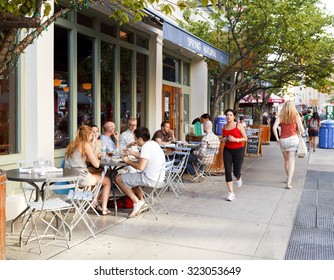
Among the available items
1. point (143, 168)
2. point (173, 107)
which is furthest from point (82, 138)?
point (173, 107)

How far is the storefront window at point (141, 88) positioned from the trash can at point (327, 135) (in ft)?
32.2

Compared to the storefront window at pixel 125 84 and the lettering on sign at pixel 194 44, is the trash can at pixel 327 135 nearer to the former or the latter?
the lettering on sign at pixel 194 44

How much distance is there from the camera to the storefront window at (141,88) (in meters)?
10.5

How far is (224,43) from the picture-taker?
13672 millimetres

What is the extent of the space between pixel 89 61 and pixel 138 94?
7.98 feet

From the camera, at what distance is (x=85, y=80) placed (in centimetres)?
813

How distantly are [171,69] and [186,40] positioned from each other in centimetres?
525

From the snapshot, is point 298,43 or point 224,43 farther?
point 224,43

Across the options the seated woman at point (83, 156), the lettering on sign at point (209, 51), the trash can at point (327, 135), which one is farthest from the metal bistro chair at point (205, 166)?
the trash can at point (327, 135)

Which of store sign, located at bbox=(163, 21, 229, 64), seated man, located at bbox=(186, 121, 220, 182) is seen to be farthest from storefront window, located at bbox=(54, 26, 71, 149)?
seated man, located at bbox=(186, 121, 220, 182)

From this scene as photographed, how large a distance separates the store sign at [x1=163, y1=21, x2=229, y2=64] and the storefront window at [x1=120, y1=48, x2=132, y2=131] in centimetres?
177

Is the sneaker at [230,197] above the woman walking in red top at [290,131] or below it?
below

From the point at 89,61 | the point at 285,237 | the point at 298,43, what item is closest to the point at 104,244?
the point at 285,237
